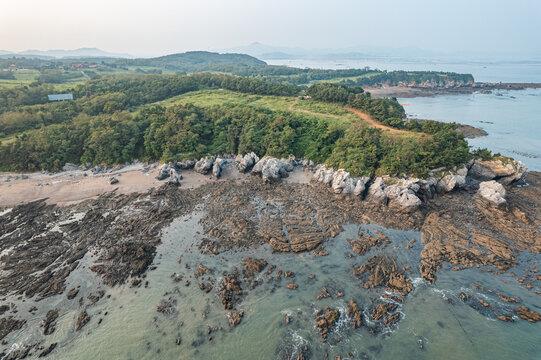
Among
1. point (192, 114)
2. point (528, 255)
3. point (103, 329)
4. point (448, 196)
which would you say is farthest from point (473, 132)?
point (103, 329)

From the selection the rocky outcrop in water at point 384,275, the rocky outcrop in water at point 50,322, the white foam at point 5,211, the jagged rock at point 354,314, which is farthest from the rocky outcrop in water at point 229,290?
the white foam at point 5,211

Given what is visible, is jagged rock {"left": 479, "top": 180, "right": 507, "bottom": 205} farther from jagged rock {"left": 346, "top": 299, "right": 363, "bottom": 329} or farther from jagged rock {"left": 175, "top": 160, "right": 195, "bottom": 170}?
jagged rock {"left": 175, "top": 160, "right": 195, "bottom": 170}

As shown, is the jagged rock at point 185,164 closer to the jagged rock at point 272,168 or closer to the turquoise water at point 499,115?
the jagged rock at point 272,168

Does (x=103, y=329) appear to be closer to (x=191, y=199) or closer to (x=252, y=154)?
(x=191, y=199)

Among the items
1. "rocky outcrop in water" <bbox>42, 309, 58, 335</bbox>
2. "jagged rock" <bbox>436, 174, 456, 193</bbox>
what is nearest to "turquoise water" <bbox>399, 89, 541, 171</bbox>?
"jagged rock" <bbox>436, 174, 456, 193</bbox>

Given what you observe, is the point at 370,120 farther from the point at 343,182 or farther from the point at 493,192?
the point at 493,192

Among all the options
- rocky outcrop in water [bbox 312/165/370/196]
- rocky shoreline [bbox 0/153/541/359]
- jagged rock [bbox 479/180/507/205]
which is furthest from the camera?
rocky outcrop in water [bbox 312/165/370/196]

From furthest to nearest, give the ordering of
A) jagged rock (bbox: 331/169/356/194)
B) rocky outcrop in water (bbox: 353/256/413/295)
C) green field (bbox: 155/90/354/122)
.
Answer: green field (bbox: 155/90/354/122) < jagged rock (bbox: 331/169/356/194) < rocky outcrop in water (bbox: 353/256/413/295)
